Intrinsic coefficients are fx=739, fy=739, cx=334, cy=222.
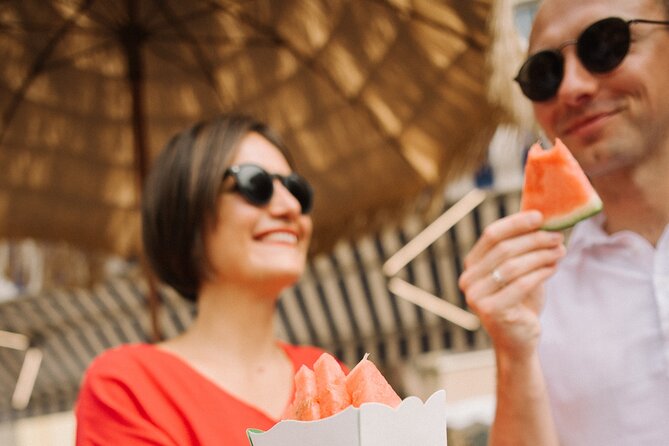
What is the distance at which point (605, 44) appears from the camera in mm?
1824

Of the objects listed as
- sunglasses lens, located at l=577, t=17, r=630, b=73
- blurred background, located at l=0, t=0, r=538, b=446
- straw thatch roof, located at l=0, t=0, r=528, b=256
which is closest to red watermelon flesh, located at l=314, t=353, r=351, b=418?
sunglasses lens, located at l=577, t=17, r=630, b=73

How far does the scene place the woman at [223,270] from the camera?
6.29 feet

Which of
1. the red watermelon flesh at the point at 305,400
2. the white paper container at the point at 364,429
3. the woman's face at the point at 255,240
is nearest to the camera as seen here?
the white paper container at the point at 364,429

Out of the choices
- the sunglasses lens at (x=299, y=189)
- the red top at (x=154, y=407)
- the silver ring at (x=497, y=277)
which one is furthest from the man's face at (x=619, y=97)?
the red top at (x=154, y=407)

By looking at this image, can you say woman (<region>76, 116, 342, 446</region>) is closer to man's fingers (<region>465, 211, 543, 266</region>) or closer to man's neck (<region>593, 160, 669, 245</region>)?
man's fingers (<region>465, 211, 543, 266</region>)

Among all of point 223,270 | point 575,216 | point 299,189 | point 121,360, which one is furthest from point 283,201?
point 575,216

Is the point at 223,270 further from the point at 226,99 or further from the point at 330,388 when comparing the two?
the point at 226,99

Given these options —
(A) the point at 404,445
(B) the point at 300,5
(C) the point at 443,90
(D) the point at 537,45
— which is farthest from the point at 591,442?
(B) the point at 300,5

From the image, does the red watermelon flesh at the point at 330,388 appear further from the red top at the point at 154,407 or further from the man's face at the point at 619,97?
the man's face at the point at 619,97

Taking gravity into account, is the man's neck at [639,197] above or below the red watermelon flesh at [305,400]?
above

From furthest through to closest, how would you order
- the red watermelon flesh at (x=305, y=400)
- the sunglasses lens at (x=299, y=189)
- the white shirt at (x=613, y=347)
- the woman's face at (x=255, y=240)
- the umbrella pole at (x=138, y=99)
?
1. the umbrella pole at (x=138, y=99)
2. the sunglasses lens at (x=299, y=189)
3. the woman's face at (x=255, y=240)
4. the white shirt at (x=613, y=347)
5. the red watermelon flesh at (x=305, y=400)

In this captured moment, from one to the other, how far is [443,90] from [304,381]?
287 centimetres

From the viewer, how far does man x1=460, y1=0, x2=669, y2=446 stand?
5.59 feet

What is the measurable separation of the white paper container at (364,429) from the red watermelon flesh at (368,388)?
0.14 feet
